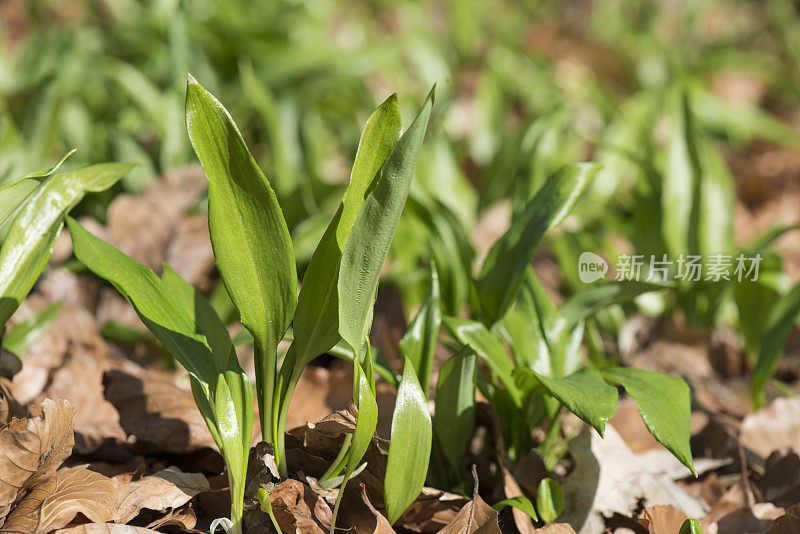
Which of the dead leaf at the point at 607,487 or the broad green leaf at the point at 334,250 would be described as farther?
the dead leaf at the point at 607,487

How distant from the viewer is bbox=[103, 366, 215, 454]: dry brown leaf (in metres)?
1.09

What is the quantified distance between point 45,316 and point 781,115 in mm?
3315

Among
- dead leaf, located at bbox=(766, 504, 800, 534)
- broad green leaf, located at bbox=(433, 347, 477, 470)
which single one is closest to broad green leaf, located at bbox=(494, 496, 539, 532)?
broad green leaf, located at bbox=(433, 347, 477, 470)

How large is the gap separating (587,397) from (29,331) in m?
0.93

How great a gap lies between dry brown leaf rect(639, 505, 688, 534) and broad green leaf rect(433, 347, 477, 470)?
27cm

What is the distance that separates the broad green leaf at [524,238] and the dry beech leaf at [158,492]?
1.65ft

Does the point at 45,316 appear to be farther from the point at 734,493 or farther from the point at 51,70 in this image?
the point at 734,493

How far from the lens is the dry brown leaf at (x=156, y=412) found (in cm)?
109

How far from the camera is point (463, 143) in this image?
2.45 m

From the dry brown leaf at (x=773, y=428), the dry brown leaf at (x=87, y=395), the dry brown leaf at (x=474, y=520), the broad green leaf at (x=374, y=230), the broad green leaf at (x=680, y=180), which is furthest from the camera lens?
the broad green leaf at (x=680, y=180)

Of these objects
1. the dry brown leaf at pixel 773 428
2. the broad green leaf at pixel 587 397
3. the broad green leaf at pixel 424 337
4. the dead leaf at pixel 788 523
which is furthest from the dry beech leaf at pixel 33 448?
the dry brown leaf at pixel 773 428

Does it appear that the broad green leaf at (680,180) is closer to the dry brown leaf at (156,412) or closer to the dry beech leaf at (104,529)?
the dry brown leaf at (156,412)

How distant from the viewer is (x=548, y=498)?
3.41 ft

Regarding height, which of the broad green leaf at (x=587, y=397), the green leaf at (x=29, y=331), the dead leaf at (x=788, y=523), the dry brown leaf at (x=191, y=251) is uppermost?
the dry brown leaf at (x=191, y=251)
